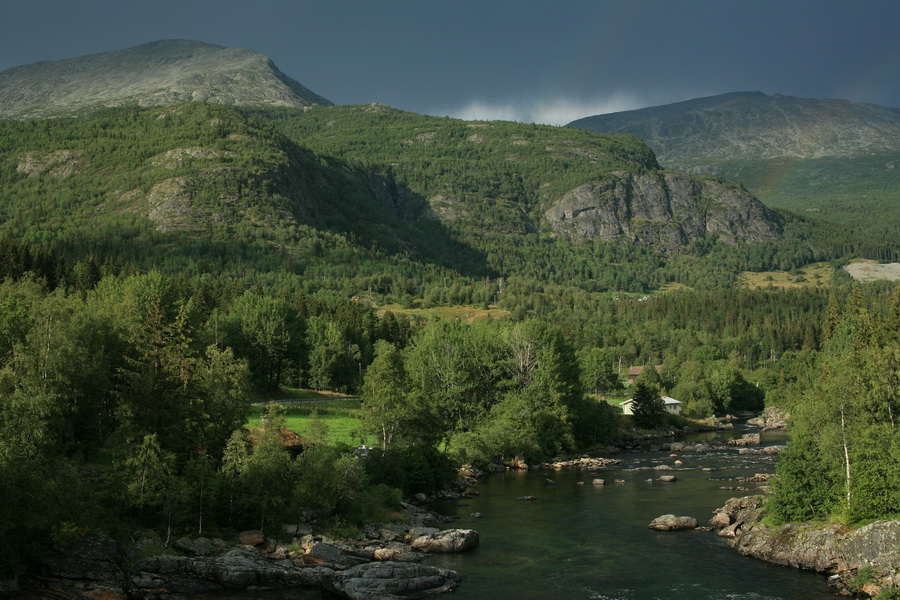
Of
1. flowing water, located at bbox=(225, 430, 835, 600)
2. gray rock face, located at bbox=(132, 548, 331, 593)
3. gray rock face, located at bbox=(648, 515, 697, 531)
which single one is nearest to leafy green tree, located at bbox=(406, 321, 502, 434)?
flowing water, located at bbox=(225, 430, 835, 600)

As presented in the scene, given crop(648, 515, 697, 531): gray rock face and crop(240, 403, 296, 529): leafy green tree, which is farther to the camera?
crop(648, 515, 697, 531): gray rock face

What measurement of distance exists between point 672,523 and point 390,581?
24.3m

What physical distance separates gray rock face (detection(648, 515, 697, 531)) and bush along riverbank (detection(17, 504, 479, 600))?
15.0 m

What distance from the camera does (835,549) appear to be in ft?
145

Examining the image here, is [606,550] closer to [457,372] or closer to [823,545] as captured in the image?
[823,545]

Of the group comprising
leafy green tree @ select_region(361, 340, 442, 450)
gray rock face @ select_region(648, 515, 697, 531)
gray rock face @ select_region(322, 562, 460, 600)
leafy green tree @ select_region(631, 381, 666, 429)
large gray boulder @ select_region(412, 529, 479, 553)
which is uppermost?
leafy green tree @ select_region(361, 340, 442, 450)

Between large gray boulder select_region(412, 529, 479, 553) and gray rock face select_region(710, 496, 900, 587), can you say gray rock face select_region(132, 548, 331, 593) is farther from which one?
gray rock face select_region(710, 496, 900, 587)

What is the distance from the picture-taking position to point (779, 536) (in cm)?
4819

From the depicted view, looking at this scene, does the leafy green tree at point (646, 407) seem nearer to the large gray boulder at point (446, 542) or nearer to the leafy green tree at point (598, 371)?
the leafy green tree at point (598, 371)

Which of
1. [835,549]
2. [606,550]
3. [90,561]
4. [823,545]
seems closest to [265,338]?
[606,550]

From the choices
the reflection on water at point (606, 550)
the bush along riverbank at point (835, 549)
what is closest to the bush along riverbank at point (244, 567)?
the reflection on water at point (606, 550)

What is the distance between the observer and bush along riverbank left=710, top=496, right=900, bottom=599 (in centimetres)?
4012

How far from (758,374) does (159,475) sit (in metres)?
184

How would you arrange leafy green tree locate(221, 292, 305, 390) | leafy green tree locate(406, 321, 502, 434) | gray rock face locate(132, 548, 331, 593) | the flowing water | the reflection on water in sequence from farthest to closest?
1. leafy green tree locate(221, 292, 305, 390)
2. leafy green tree locate(406, 321, 502, 434)
3. the reflection on water
4. the flowing water
5. gray rock face locate(132, 548, 331, 593)
